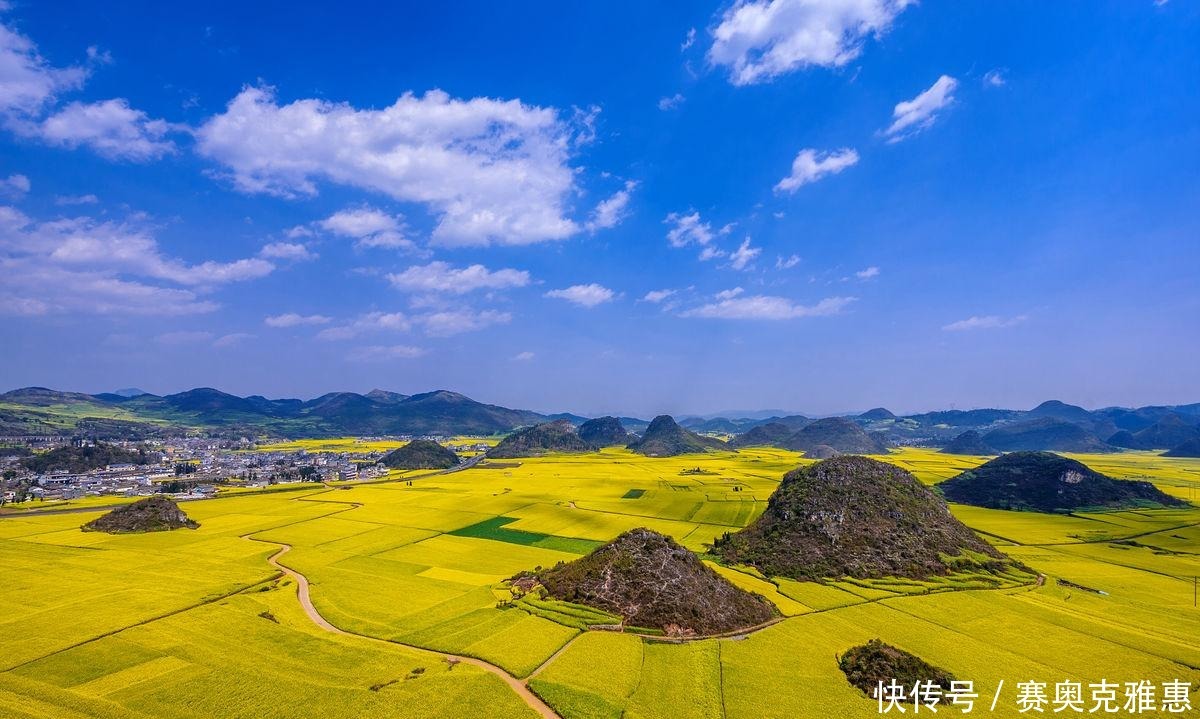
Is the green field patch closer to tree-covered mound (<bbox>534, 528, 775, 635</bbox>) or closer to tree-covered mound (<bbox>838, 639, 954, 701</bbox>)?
tree-covered mound (<bbox>534, 528, 775, 635</bbox>)

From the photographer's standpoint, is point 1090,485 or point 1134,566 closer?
point 1134,566

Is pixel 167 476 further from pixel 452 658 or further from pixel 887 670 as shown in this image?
pixel 887 670

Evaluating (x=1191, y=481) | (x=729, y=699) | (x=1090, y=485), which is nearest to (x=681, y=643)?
(x=729, y=699)

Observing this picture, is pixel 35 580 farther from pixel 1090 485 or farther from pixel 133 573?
pixel 1090 485

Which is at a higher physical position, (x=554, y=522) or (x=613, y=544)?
(x=613, y=544)

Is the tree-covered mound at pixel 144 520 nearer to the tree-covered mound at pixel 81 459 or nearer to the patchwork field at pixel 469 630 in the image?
the patchwork field at pixel 469 630

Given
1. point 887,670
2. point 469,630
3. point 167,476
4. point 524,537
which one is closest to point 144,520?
point 524,537
